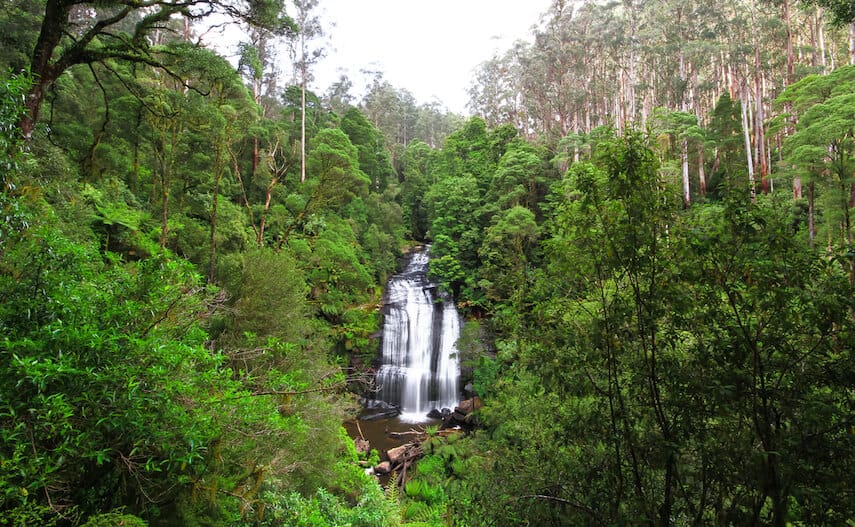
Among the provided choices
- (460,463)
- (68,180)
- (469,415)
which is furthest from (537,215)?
(68,180)

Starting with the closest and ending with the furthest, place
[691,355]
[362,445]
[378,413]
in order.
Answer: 1. [691,355]
2. [362,445]
3. [378,413]

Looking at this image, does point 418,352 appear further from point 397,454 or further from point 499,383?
point 499,383

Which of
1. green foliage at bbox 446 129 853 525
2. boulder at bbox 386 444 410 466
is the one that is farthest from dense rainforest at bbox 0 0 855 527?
boulder at bbox 386 444 410 466

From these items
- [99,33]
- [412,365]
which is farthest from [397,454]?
[99,33]

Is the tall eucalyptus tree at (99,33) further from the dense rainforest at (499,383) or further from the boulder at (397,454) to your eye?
the boulder at (397,454)

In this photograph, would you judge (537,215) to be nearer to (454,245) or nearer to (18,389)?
(454,245)

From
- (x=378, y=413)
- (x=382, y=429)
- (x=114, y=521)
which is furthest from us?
(x=378, y=413)

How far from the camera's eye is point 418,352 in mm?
16938

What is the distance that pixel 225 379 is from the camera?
350cm

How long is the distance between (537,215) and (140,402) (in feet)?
63.8

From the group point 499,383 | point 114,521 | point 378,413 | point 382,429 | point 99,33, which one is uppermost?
point 99,33

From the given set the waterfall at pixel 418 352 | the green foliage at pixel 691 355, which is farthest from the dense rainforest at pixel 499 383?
the waterfall at pixel 418 352

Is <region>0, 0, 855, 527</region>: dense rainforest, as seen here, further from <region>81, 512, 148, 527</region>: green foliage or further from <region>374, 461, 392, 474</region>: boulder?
<region>374, 461, 392, 474</region>: boulder

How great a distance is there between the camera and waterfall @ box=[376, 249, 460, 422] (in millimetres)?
15320
